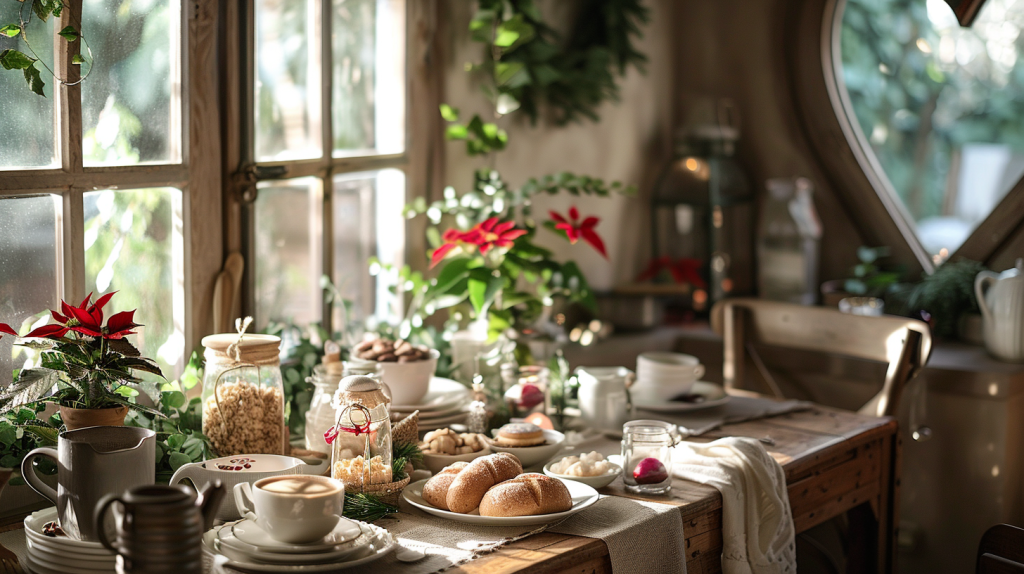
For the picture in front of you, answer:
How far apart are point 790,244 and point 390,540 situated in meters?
2.07

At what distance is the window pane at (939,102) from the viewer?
287 cm

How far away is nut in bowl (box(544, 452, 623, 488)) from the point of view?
1.56m

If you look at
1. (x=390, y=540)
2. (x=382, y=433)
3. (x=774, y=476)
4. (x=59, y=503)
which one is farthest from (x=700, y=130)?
(x=59, y=503)

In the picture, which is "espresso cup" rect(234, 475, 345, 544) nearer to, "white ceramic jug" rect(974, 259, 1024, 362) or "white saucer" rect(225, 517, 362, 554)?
"white saucer" rect(225, 517, 362, 554)

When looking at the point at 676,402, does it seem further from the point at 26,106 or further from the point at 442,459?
the point at 26,106

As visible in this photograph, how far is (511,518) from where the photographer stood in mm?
1371

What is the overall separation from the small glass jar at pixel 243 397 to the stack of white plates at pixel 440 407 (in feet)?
0.77

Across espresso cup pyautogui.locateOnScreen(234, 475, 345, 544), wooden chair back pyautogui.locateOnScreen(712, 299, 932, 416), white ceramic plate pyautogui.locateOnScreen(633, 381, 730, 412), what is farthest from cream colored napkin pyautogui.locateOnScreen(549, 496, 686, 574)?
wooden chair back pyautogui.locateOnScreen(712, 299, 932, 416)

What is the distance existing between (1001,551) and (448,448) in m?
1.07

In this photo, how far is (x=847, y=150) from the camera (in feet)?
9.85

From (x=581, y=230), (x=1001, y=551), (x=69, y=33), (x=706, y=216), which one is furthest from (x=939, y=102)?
(x=69, y=33)

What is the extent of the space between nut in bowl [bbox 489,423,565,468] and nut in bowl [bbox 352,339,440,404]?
8.9 inches

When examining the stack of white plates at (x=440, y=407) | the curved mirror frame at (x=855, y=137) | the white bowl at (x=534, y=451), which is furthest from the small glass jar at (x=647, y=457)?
the curved mirror frame at (x=855, y=137)

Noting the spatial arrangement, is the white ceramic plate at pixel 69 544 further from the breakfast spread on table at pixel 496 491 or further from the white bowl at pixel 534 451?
the white bowl at pixel 534 451
